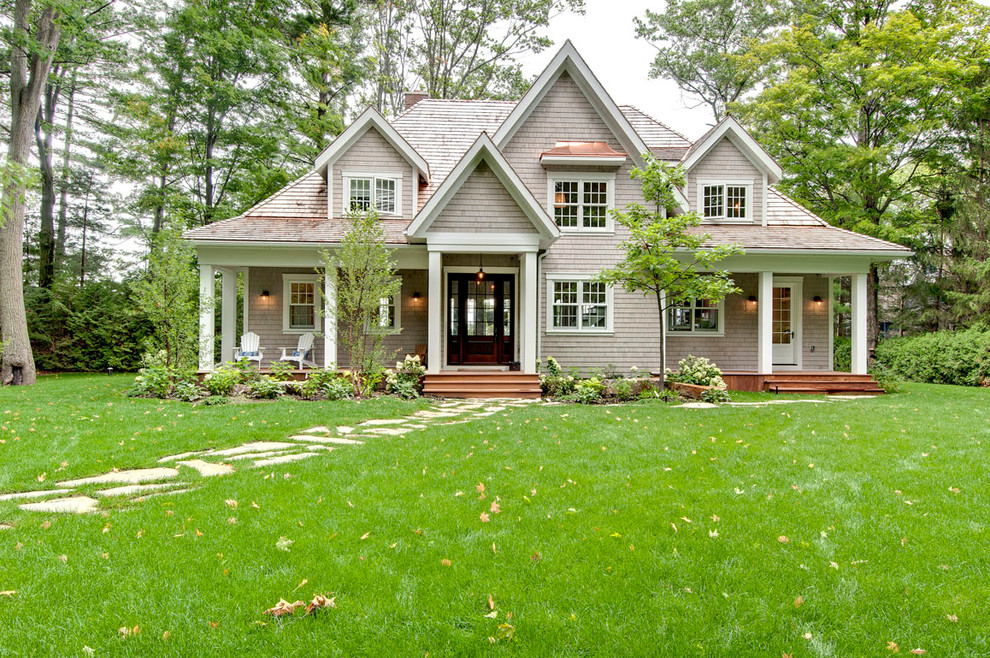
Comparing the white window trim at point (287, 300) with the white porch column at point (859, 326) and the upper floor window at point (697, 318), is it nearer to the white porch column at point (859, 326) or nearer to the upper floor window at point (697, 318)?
the upper floor window at point (697, 318)

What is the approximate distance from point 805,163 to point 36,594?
22.1m

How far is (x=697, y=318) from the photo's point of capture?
14.7 m

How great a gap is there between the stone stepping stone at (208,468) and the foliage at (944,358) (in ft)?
61.1

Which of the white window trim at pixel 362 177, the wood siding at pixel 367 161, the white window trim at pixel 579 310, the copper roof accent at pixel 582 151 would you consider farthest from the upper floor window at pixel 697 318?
the white window trim at pixel 362 177

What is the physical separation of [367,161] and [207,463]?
34.0 ft

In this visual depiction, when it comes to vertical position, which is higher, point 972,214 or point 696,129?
point 696,129

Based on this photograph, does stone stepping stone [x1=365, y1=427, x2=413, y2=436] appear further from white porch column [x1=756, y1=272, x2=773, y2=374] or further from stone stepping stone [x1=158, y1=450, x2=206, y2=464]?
white porch column [x1=756, y1=272, x2=773, y2=374]

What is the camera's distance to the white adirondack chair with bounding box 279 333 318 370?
1316 centimetres

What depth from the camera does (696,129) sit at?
27156 mm

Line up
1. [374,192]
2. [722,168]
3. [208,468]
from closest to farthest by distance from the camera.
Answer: [208,468], [374,192], [722,168]

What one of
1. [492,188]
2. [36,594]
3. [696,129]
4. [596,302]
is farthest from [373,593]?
[696,129]

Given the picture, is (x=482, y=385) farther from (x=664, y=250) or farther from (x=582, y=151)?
(x=582, y=151)

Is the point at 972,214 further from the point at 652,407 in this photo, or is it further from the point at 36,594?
the point at 36,594

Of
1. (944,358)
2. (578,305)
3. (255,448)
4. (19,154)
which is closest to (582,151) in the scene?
(578,305)
